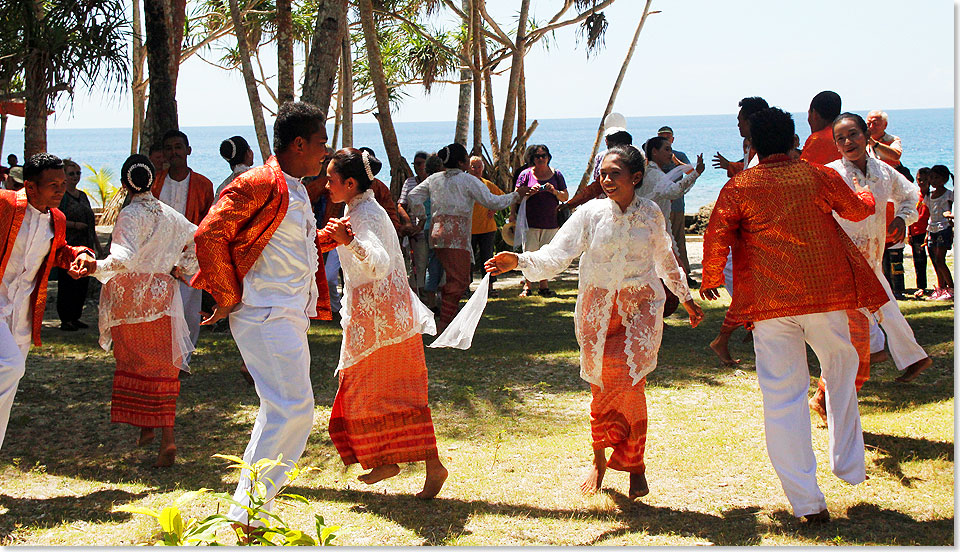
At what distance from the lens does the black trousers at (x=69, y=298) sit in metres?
10.0

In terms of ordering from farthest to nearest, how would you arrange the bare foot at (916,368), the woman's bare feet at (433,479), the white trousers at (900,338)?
1. the bare foot at (916,368)
2. the white trousers at (900,338)
3. the woman's bare feet at (433,479)

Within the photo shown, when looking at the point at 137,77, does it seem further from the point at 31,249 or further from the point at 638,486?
the point at 638,486

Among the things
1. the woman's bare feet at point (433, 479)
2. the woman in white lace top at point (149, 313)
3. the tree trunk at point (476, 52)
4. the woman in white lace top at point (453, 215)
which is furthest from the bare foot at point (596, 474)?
the tree trunk at point (476, 52)

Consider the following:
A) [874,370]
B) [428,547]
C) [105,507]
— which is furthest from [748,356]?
[105,507]

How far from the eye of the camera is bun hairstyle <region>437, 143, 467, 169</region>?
10.1 m

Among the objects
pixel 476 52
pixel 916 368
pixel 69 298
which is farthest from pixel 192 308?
pixel 476 52

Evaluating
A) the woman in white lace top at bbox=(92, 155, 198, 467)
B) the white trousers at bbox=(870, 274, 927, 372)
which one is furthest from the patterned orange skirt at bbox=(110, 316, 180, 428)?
the white trousers at bbox=(870, 274, 927, 372)

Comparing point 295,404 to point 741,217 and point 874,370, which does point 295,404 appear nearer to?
point 741,217

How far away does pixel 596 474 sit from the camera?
507cm

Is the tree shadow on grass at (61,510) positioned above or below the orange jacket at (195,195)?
below

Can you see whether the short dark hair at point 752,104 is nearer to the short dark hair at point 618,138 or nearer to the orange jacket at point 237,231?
the short dark hair at point 618,138

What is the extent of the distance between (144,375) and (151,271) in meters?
0.63

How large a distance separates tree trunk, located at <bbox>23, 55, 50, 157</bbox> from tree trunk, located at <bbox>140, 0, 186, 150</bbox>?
2.00 m

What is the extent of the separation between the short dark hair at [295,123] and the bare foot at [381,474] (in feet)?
5.65
